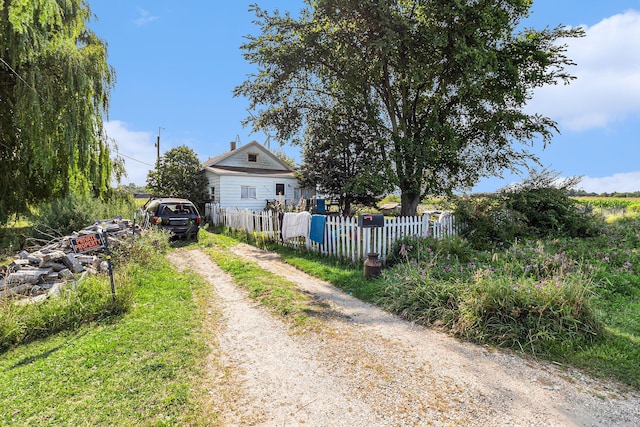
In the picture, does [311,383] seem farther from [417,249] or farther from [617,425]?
[417,249]

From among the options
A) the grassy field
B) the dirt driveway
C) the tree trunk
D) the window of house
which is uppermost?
the window of house

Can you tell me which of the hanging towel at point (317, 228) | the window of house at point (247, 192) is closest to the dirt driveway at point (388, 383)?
the hanging towel at point (317, 228)

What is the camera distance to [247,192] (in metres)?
20.8

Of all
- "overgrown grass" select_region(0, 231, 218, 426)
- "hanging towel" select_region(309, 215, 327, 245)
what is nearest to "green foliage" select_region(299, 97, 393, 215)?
"hanging towel" select_region(309, 215, 327, 245)

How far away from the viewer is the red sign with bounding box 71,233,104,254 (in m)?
4.40

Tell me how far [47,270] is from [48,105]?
18.6 feet

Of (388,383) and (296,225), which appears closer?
(388,383)

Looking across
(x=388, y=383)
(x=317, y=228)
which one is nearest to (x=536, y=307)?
(x=388, y=383)

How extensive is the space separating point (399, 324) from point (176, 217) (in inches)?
364

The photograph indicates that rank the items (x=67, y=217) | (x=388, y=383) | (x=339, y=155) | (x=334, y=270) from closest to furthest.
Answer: (x=388, y=383), (x=334, y=270), (x=67, y=217), (x=339, y=155)

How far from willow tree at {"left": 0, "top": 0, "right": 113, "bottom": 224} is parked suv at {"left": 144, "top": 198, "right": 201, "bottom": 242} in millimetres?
2309

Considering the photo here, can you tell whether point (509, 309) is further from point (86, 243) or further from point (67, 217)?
point (67, 217)

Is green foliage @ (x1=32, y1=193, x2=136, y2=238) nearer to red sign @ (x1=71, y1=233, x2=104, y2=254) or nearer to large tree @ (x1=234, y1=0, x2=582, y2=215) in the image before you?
red sign @ (x1=71, y1=233, x2=104, y2=254)

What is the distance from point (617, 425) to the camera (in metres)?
2.43
